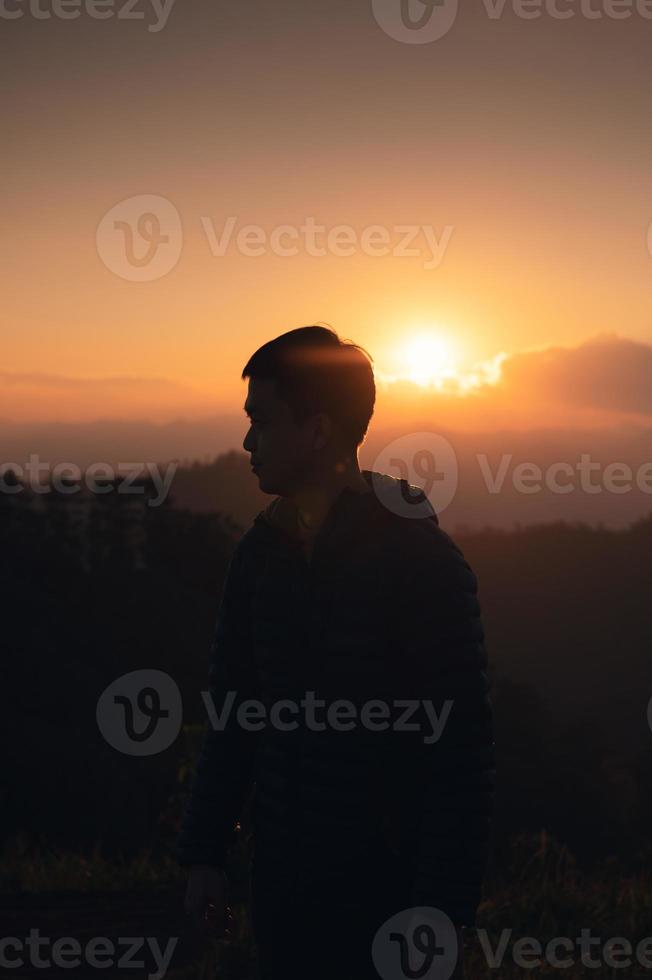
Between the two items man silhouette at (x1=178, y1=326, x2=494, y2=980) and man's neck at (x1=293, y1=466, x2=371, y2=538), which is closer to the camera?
man silhouette at (x1=178, y1=326, x2=494, y2=980)

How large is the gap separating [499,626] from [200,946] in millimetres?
83516

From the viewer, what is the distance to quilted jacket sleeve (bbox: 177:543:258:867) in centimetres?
279

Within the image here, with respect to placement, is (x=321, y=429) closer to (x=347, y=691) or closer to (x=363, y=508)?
(x=363, y=508)

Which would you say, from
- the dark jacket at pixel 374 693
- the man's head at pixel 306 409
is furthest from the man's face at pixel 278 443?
the dark jacket at pixel 374 693

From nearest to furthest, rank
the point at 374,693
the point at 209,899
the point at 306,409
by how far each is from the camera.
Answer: the point at 374,693 → the point at 306,409 → the point at 209,899

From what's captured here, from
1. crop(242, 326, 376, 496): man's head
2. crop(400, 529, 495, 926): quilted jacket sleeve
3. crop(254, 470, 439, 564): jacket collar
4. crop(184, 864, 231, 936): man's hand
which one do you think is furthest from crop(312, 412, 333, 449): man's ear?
crop(184, 864, 231, 936): man's hand

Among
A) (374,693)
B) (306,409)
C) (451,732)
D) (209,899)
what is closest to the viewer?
(451,732)

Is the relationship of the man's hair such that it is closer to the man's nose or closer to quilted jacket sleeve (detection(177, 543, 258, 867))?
the man's nose

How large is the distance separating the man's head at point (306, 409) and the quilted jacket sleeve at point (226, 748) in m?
0.32

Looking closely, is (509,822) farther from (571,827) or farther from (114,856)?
(114,856)

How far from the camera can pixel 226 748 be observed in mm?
2803

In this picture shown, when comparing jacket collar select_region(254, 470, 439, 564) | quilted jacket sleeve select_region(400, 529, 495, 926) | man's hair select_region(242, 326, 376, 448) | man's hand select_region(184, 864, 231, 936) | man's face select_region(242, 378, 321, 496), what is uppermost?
man's hair select_region(242, 326, 376, 448)

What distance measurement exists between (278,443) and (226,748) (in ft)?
2.70

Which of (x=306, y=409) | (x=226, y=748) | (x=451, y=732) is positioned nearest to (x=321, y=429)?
(x=306, y=409)
